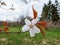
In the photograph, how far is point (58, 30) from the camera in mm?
3105

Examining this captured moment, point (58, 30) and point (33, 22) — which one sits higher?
point (33, 22)

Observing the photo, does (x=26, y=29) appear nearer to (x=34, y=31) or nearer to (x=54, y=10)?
(x=34, y=31)

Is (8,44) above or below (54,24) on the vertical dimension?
above

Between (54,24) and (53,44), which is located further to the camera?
(54,24)

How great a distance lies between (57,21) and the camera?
3152 millimetres

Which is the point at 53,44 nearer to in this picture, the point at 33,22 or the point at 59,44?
the point at 59,44

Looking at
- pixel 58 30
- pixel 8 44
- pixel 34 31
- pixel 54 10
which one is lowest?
pixel 58 30

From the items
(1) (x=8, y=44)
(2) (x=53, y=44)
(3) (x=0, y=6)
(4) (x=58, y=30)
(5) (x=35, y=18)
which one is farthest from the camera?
(4) (x=58, y=30)

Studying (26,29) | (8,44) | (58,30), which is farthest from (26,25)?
(58,30)

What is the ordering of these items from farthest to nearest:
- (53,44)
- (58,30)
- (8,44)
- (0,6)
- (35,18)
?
(58,30)
(53,44)
(8,44)
(0,6)
(35,18)

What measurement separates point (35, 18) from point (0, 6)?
0.13 metres

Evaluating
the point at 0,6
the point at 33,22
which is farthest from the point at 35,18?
the point at 0,6

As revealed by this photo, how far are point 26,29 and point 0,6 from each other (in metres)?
0.12

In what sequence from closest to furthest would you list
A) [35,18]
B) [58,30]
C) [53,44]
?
[35,18] → [53,44] → [58,30]
